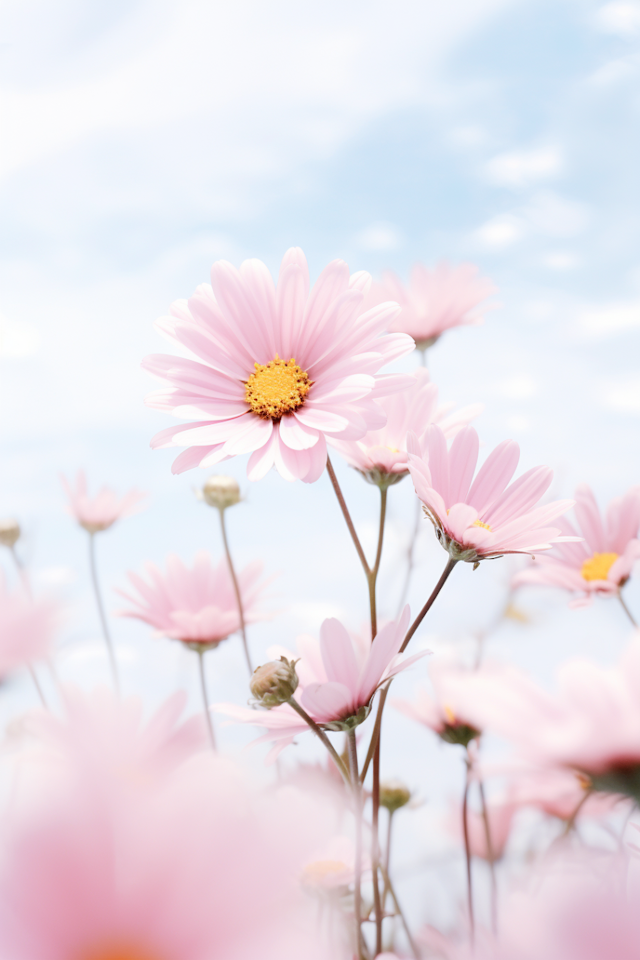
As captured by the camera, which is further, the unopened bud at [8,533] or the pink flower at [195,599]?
the unopened bud at [8,533]

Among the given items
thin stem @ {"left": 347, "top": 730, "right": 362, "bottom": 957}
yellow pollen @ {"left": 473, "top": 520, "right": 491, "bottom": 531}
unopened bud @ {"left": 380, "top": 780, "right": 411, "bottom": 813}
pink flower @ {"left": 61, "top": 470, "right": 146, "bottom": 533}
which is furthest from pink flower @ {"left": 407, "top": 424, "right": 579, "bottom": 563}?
pink flower @ {"left": 61, "top": 470, "right": 146, "bottom": 533}

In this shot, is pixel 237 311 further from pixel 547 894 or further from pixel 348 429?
pixel 547 894

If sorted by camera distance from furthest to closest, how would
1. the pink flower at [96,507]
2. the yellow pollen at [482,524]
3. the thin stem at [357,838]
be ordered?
the pink flower at [96,507]
the yellow pollen at [482,524]
the thin stem at [357,838]

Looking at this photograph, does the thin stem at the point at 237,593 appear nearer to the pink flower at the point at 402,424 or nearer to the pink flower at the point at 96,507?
the pink flower at the point at 402,424

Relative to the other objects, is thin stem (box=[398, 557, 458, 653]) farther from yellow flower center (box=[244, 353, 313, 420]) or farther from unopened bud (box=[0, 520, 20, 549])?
unopened bud (box=[0, 520, 20, 549])

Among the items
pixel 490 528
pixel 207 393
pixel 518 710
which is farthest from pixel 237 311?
pixel 518 710

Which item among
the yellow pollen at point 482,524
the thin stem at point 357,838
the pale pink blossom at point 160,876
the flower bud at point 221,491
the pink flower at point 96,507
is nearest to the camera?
the pale pink blossom at point 160,876

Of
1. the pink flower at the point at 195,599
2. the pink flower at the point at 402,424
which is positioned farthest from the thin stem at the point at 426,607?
the pink flower at the point at 195,599
